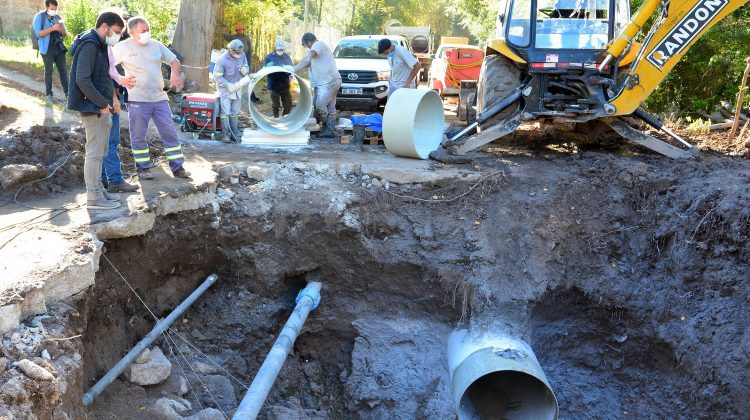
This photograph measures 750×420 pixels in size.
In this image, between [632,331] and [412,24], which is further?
[412,24]

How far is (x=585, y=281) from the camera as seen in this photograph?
664 cm

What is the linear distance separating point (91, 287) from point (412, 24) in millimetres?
38559

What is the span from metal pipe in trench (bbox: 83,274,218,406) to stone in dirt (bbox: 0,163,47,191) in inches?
75.8

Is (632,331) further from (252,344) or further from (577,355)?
(252,344)

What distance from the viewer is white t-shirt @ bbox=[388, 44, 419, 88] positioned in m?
9.91

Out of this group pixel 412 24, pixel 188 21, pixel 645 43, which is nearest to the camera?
pixel 645 43

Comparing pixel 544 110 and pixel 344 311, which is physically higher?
pixel 544 110

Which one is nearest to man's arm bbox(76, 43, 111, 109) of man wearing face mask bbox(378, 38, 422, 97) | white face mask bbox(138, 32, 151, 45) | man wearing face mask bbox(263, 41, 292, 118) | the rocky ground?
white face mask bbox(138, 32, 151, 45)

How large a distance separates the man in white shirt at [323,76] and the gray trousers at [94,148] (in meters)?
4.63

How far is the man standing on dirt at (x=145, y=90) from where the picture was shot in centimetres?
636

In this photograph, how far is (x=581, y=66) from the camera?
Answer: 8.02 m

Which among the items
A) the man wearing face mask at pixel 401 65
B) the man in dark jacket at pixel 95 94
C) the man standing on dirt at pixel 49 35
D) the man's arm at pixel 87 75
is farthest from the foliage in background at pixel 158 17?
the man's arm at pixel 87 75

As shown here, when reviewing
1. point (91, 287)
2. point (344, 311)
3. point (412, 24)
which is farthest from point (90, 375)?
point (412, 24)

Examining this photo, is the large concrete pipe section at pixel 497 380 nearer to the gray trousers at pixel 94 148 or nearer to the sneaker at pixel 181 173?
the sneaker at pixel 181 173
